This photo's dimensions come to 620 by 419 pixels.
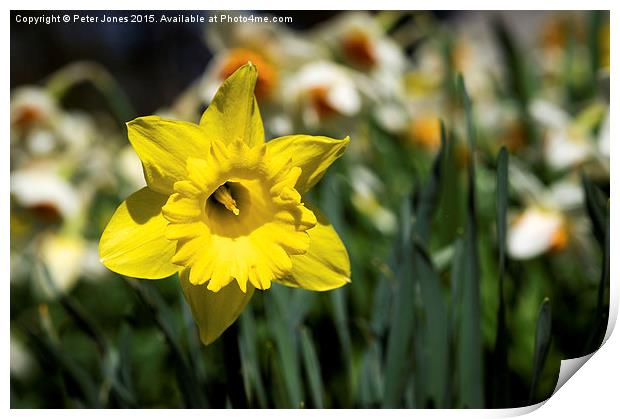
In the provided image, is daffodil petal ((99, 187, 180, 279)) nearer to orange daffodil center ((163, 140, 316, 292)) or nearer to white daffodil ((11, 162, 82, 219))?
orange daffodil center ((163, 140, 316, 292))

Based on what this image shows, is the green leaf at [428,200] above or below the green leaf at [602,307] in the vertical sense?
above

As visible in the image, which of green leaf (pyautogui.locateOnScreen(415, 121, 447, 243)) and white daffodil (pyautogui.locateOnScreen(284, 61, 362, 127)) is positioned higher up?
white daffodil (pyautogui.locateOnScreen(284, 61, 362, 127))

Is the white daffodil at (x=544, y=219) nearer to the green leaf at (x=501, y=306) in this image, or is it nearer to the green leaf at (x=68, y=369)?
the green leaf at (x=501, y=306)

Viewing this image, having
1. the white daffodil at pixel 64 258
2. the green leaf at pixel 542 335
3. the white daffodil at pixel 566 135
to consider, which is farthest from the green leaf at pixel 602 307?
the white daffodil at pixel 64 258

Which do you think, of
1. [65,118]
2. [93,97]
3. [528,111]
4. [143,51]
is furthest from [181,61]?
[528,111]

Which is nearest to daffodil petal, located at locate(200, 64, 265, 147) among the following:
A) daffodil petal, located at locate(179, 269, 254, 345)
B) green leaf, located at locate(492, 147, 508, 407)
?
daffodil petal, located at locate(179, 269, 254, 345)

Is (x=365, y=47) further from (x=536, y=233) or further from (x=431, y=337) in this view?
(x=431, y=337)

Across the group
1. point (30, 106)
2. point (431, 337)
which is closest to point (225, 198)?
point (431, 337)
